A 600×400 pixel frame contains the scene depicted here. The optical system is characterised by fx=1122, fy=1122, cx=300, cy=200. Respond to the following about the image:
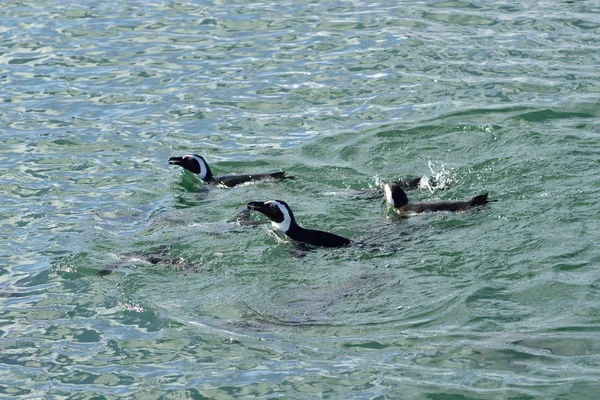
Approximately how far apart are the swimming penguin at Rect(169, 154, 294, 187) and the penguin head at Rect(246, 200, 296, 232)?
4.78ft

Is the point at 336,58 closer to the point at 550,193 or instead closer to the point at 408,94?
the point at 408,94

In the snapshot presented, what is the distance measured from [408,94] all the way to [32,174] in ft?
18.5

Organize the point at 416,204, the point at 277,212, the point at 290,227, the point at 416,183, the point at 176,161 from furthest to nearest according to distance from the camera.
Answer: the point at 176,161 → the point at 416,183 → the point at 416,204 → the point at 277,212 → the point at 290,227

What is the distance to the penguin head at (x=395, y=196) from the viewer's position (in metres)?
13.1

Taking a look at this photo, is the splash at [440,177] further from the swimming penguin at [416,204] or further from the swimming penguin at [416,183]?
the swimming penguin at [416,204]

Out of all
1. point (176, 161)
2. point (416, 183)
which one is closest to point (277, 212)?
point (416, 183)

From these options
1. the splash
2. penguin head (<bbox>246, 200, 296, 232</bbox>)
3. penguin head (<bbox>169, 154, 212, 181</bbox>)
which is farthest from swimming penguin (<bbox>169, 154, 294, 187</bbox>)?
the splash

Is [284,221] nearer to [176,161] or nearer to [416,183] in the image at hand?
[416,183]

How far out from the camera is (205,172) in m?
14.6

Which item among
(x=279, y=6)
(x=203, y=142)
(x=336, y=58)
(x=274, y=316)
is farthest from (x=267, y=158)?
(x=279, y=6)

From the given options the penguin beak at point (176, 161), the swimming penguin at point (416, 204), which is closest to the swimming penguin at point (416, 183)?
the swimming penguin at point (416, 204)

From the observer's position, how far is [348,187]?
14.2m

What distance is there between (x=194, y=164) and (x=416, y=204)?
3.14m

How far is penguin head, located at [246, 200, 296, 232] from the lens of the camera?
12.7m
